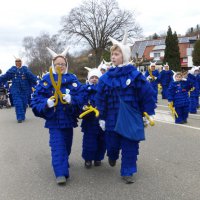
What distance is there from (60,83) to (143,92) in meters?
1.18

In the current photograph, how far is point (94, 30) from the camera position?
2181 inches

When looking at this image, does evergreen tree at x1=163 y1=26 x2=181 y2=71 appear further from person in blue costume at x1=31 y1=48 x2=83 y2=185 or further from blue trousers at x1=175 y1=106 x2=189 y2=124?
person in blue costume at x1=31 y1=48 x2=83 y2=185

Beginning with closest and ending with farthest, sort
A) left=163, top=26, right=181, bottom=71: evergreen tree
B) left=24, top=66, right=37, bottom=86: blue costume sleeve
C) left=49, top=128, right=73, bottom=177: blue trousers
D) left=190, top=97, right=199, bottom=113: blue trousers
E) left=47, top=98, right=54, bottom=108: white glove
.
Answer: left=49, top=128, right=73, bottom=177: blue trousers
left=47, top=98, right=54, bottom=108: white glove
left=24, top=66, right=37, bottom=86: blue costume sleeve
left=190, top=97, right=199, bottom=113: blue trousers
left=163, top=26, right=181, bottom=71: evergreen tree

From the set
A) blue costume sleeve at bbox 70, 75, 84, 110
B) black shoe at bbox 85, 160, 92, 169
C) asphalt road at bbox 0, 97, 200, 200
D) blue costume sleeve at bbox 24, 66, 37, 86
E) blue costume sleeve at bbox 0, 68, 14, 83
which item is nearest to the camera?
asphalt road at bbox 0, 97, 200, 200

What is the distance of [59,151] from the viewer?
489 cm

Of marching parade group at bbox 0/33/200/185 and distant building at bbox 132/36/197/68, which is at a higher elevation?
distant building at bbox 132/36/197/68

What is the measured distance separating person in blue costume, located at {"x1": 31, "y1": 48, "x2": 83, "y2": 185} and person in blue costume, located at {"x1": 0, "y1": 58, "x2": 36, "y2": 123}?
20.6 feet

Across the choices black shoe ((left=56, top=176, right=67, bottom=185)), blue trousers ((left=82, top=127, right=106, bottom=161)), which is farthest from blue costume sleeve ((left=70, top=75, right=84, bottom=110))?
black shoe ((left=56, top=176, right=67, bottom=185))

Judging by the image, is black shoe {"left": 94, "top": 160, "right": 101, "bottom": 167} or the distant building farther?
the distant building

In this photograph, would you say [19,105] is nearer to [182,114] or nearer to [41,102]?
[182,114]

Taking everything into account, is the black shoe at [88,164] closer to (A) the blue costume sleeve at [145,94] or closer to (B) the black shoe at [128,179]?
(B) the black shoe at [128,179]

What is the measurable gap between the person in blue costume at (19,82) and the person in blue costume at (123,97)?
269 inches

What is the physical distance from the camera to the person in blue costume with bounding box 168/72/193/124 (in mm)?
10094

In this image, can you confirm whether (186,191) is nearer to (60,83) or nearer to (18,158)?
(60,83)
